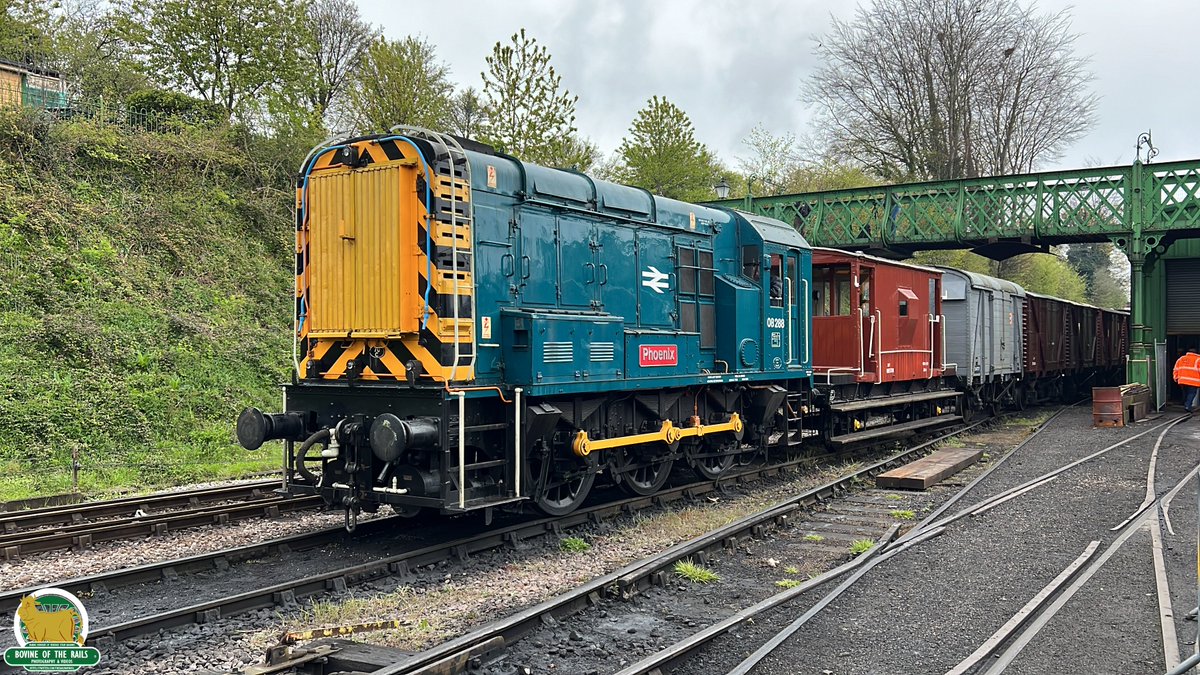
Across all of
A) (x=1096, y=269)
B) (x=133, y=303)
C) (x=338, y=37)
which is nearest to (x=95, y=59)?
(x=133, y=303)

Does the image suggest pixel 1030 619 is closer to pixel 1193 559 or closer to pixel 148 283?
pixel 1193 559

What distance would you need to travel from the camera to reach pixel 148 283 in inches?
642

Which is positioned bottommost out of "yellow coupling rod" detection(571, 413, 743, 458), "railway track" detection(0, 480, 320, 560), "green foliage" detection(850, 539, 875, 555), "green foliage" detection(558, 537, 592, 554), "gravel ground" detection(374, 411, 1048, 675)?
"gravel ground" detection(374, 411, 1048, 675)

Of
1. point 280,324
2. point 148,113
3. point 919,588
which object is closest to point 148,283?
point 280,324

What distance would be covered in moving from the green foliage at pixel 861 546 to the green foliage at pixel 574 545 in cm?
245

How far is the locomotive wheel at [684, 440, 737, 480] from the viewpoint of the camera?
409 inches

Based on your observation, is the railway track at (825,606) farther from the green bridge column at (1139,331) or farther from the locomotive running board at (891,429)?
the green bridge column at (1139,331)

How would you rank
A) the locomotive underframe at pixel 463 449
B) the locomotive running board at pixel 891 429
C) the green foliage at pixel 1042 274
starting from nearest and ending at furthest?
the locomotive underframe at pixel 463 449
the locomotive running board at pixel 891 429
the green foliage at pixel 1042 274

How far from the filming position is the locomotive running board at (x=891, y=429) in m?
13.1

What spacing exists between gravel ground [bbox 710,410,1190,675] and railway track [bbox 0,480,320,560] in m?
5.67

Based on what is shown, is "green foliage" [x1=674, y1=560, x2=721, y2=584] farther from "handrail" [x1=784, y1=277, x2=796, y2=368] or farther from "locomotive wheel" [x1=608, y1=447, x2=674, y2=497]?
"handrail" [x1=784, y1=277, x2=796, y2=368]

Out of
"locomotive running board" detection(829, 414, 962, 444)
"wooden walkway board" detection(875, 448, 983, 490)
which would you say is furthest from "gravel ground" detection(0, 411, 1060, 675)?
"locomotive running board" detection(829, 414, 962, 444)

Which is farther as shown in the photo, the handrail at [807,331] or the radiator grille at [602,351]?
the handrail at [807,331]

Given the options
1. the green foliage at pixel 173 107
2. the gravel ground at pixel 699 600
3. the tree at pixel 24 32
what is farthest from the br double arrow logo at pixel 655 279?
the tree at pixel 24 32
